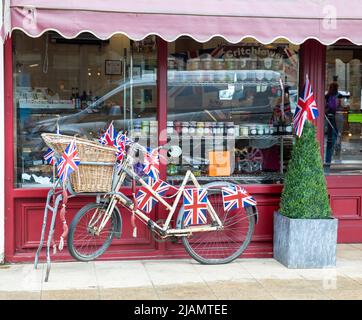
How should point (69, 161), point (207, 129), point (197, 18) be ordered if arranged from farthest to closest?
point (207, 129) < point (197, 18) < point (69, 161)

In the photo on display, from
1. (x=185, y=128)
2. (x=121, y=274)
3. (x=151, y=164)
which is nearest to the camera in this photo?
(x=121, y=274)

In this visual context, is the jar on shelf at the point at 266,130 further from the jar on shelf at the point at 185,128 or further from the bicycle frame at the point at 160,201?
the bicycle frame at the point at 160,201

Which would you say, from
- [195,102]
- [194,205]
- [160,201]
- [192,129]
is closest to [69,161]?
[160,201]

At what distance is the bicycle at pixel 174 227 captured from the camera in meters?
5.64

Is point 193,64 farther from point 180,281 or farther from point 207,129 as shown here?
→ point 180,281

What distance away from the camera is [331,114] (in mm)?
6945

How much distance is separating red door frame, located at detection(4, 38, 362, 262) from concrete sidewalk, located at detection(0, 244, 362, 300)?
18cm

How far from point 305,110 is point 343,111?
1153mm

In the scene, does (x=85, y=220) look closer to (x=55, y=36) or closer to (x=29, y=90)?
(x=29, y=90)

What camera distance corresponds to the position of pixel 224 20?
5402 millimetres

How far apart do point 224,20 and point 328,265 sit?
2.58m

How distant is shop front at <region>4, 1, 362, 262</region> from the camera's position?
18.3 feet

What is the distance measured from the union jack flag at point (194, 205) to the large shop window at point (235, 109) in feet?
2.26

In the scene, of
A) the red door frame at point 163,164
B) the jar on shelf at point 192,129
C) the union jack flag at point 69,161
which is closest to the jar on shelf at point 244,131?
the jar on shelf at point 192,129
